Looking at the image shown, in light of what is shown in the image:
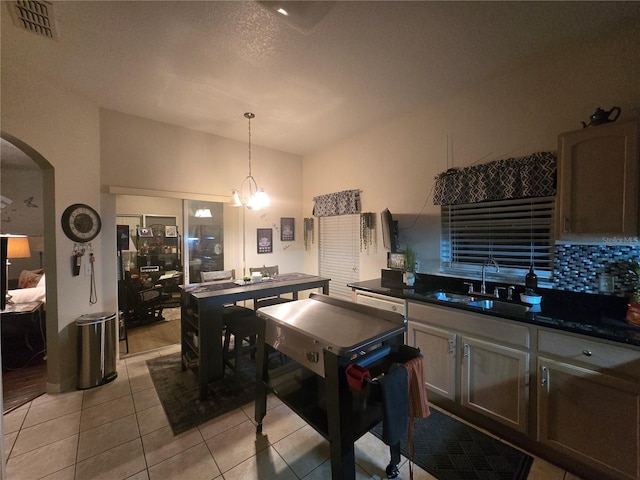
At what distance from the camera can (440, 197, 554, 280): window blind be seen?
234cm

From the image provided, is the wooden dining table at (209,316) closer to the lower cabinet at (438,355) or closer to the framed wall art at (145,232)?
the lower cabinet at (438,355)

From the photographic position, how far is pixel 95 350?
272 centimetres

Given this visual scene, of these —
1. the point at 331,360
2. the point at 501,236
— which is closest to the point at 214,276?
the point at 331,360

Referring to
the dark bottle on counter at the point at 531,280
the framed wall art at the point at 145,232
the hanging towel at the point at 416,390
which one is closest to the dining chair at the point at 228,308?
the hanging towel at the point at 416,390

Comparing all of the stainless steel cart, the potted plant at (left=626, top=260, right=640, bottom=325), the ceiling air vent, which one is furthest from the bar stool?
the potted plant at (left=626, top=260, right=640, bottom=325)

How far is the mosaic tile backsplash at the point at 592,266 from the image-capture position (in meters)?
1.92

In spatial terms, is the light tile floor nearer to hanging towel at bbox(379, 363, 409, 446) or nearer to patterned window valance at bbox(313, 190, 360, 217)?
hanging towel at bbox(379, 363, 409, 446)

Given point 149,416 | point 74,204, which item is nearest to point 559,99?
point 149,416

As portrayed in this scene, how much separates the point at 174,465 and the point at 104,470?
1.46 ft

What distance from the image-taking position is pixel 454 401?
88.1 inches

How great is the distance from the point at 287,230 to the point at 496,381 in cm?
358

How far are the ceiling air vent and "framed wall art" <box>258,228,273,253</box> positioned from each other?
3.04 metres

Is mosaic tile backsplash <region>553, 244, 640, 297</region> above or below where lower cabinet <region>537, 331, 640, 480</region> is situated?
above

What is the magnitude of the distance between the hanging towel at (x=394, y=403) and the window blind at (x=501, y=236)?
6.20ft
